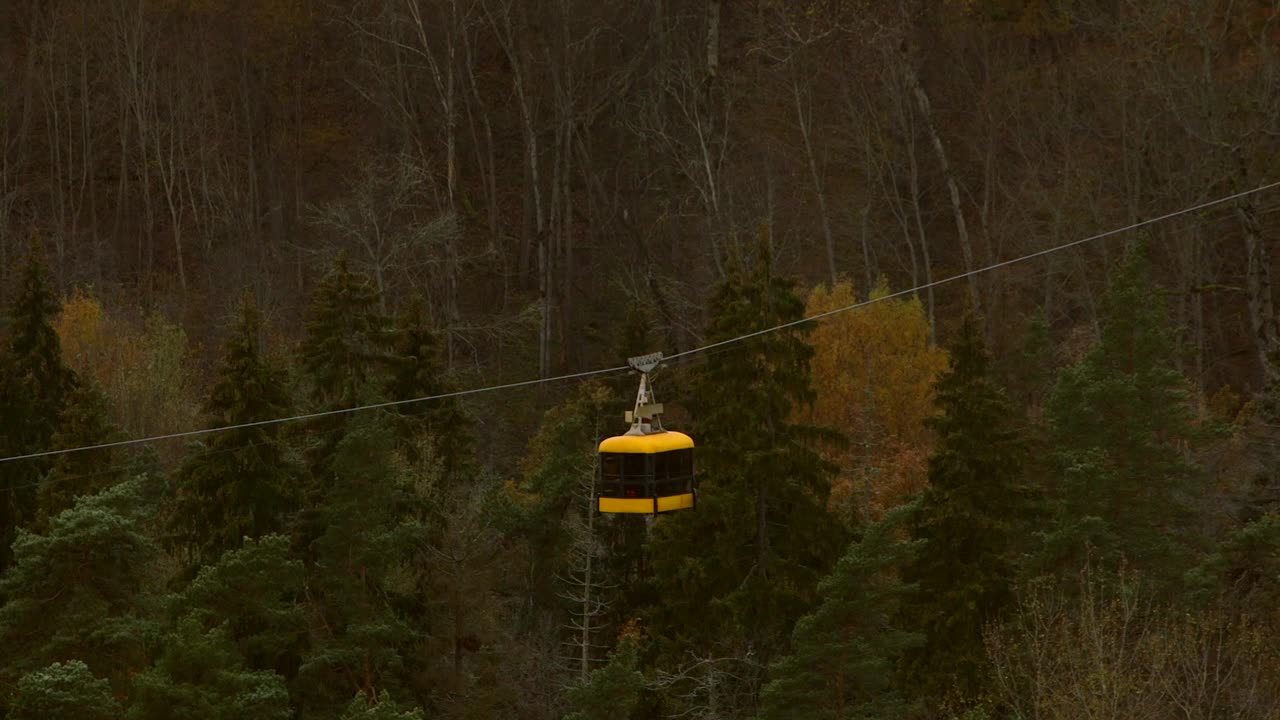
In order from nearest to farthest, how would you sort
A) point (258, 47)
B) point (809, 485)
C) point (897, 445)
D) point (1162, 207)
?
point (809, 485) < point (897, 445) < point (1162, 207) < point (258, 47)

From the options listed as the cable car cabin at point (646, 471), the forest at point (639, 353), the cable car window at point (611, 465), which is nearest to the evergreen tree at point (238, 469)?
the forest at point (639, 353)

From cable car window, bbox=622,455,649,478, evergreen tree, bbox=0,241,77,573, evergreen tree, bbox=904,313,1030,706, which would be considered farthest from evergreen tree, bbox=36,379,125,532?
evergreen tree, bbox=904,313,1030,706

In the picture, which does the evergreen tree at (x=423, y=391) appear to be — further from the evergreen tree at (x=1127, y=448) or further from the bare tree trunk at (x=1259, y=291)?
the bare tree trunk at (x=1259, y=291)

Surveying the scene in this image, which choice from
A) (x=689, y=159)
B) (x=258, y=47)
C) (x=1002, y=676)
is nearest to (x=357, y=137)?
(x=258, y=47)

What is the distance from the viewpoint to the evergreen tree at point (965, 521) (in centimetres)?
3488

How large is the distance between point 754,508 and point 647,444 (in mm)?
14960

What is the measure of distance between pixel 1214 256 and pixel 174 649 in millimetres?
33521

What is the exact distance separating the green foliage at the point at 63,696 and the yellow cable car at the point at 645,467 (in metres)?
11.9

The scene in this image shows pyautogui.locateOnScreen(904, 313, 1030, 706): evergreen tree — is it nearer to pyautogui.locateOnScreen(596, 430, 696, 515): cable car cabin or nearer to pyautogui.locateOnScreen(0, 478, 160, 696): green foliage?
pyautogui.locateOnScreen(596, 430, 696, 515): cable car cabin

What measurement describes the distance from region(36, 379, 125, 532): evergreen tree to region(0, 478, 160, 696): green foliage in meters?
2.86

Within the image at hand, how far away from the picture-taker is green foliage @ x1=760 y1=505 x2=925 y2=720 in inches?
1284

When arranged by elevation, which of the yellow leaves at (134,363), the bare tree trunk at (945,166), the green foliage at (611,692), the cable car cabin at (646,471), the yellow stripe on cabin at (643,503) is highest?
the bare tree trunk at (945,166)

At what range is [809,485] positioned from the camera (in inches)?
1442

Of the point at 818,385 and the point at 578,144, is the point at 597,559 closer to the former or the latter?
the point at 818,385
